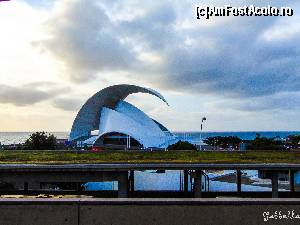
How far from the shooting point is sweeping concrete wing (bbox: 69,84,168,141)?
68.2m

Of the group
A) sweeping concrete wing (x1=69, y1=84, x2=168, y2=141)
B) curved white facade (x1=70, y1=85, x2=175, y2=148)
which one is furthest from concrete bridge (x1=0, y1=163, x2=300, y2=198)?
sweeping concrete wing (x1=69, y1=84, x2=168, y2=141)
